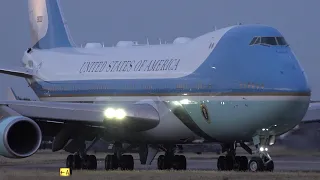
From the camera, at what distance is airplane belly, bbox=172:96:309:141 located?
36.3 metres

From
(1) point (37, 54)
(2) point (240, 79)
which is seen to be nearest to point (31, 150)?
(2) point (240, 79)

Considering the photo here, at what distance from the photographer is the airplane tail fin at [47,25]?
165ft

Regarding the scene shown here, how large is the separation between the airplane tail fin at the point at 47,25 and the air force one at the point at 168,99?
2.62 m

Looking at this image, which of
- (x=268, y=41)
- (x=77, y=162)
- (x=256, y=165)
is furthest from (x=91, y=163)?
(x=268, y=41)

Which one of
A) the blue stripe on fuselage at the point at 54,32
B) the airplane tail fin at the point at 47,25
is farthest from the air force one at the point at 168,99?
the airplane tail fin at the point at 47,25

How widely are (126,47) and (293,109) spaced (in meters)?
10.6

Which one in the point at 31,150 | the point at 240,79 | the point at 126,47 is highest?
the point at 126,47

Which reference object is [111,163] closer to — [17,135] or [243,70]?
[17,135]

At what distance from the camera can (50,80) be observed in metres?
46.6

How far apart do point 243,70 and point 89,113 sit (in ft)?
20.9

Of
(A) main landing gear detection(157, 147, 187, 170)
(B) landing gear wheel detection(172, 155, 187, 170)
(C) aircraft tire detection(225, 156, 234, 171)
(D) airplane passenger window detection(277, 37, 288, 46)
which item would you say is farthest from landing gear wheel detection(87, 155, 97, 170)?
(D) airplane passenger window detection(277, 37, 288, 46)

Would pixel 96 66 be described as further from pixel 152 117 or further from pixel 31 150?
pixel 31 150

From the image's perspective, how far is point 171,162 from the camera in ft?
143

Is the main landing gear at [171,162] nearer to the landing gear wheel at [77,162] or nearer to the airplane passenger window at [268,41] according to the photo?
the landing gear wheel at [77,162]
